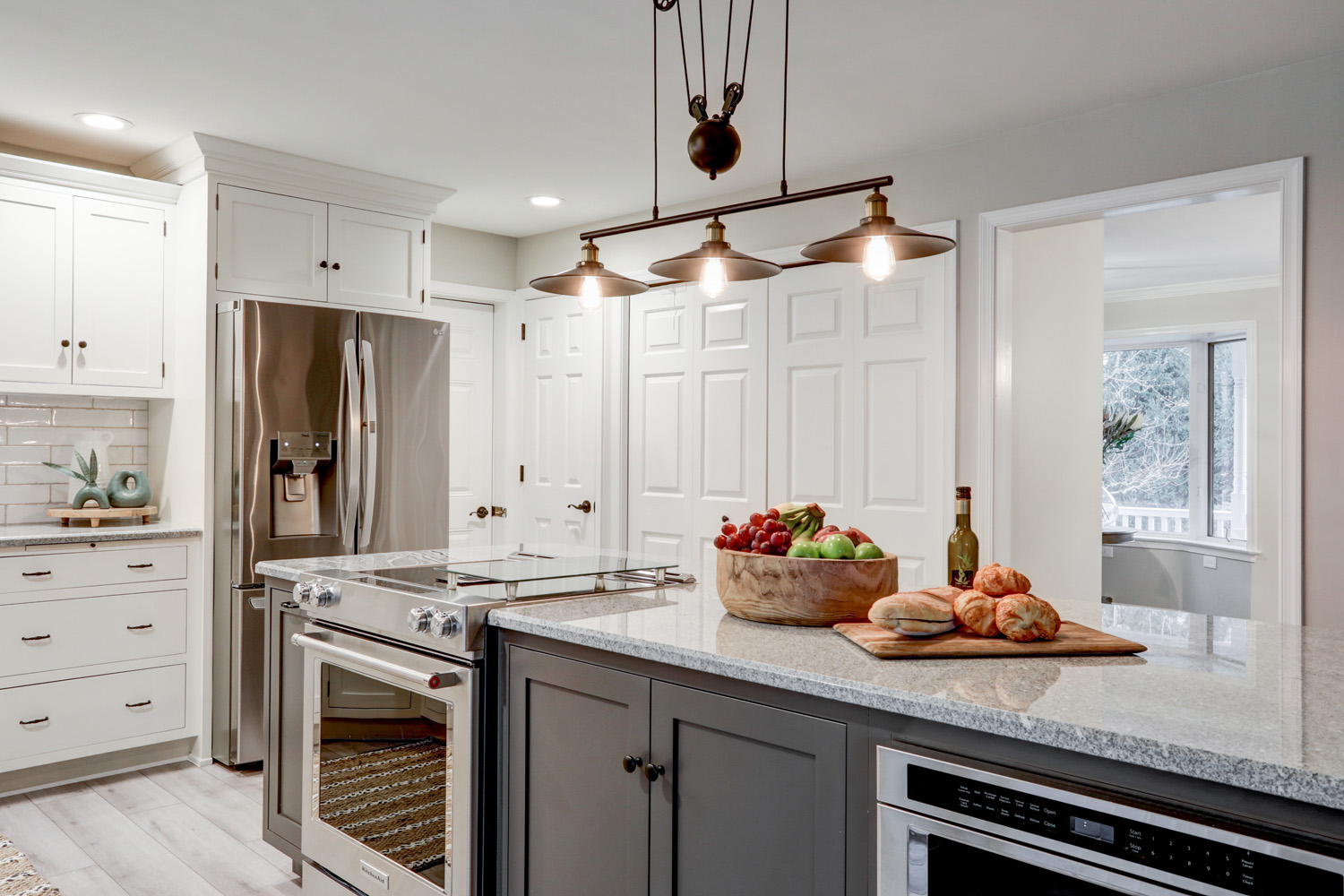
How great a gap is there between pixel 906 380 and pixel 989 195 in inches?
30.3

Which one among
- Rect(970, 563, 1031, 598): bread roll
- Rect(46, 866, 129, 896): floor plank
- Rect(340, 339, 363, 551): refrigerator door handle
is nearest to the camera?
Rect(970, 563, 1031, 598): bread roll

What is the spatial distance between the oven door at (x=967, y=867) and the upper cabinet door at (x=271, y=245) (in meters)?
3.47

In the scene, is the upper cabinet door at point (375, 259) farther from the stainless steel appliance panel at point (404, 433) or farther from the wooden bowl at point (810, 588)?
the wooden bowl at point (810, 588)

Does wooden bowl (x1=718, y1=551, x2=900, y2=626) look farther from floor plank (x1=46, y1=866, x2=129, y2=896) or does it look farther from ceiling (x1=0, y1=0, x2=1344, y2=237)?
floor plank (x1=46, y1=866, x2=129, y2=896)

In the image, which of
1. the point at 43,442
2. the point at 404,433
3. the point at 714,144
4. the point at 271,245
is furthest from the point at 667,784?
the point at 43,442

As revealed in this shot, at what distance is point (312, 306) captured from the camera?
3.83 metres

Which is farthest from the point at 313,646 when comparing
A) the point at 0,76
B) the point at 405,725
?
the point at 0,76

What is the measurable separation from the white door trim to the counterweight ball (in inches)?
71.5

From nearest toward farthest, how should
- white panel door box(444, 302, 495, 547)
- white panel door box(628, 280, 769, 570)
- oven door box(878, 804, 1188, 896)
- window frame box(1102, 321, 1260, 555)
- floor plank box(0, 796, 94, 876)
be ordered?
oven door box(878, 804, 1188, 896), floor plank box(0, 796, 94, 876), white panel door box(628, 280, 769, 570), white panel door box(444, 302, 495, 547), window frame box(1102, 321, 1260, 555)

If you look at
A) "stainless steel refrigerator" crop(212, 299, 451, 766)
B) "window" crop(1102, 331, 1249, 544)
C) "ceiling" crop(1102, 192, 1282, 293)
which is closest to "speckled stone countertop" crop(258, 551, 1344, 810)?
"stainless steel refrigerator" crop(212, 299, 451, 766)

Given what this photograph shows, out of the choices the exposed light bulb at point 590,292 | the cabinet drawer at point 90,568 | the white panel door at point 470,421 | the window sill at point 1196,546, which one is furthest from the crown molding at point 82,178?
the window sill at point 1196,546

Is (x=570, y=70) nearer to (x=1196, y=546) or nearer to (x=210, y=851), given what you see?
(x=210, y=851)

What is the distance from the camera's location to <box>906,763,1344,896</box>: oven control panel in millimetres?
980

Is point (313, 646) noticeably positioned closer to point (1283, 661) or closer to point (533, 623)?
point (533, 623)
